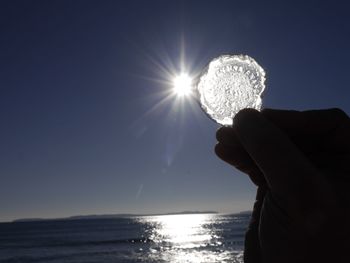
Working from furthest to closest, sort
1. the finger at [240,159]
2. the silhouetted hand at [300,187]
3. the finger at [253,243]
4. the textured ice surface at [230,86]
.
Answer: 1. the textured ice surface at [230,86]
2. the finger at [240,159]
3. the finger at [253,243]
4. the silhouetted hand at [300,187]

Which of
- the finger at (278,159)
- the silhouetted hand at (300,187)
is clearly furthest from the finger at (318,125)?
the finger at (278,159)

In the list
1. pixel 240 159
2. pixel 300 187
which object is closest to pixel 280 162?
pixel 300 187

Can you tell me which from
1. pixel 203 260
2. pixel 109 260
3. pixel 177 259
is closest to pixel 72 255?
pixel 109 260

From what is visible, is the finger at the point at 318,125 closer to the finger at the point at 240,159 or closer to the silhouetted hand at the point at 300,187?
the silhouetted hand at the point at 300,187

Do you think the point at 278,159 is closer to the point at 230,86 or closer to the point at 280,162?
the point at 280,162

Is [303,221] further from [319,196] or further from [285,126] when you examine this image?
[285,126]

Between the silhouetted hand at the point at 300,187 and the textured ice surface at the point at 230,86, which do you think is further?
the textured ice surface at the point at 230,86
